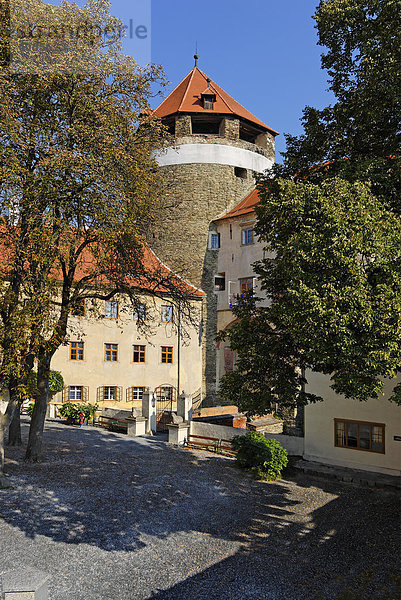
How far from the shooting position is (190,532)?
1119 centimetres

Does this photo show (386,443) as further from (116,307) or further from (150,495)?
(116,307)

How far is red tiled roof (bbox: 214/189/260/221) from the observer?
33812 millimetres

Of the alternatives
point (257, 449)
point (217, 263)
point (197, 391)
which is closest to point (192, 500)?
point (257, 449)

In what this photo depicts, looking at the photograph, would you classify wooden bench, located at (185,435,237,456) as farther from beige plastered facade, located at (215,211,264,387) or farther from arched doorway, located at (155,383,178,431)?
beige plastered facade, located at (215,211,264,387)

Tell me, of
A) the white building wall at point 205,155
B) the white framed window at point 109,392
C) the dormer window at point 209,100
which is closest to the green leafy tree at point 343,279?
the white framed window at point 109,392

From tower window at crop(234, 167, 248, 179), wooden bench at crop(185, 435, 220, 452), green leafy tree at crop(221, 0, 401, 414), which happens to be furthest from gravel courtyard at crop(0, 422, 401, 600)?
tower window at crop(234, 167, 248, 179)

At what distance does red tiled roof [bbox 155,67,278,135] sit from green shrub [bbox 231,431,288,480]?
84.4 feet

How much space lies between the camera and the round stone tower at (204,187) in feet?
117

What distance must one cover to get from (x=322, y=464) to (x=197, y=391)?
16.6 metres

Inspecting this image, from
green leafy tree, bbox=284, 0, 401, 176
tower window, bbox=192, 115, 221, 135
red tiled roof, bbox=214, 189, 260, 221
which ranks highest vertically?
tower window, bbox=192, 115, 221, 135

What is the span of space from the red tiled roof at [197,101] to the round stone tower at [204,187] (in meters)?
0.12

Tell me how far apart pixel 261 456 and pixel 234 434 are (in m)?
3.48

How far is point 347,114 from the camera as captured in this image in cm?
1308

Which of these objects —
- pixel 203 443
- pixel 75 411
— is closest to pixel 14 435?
pixel 75 411
